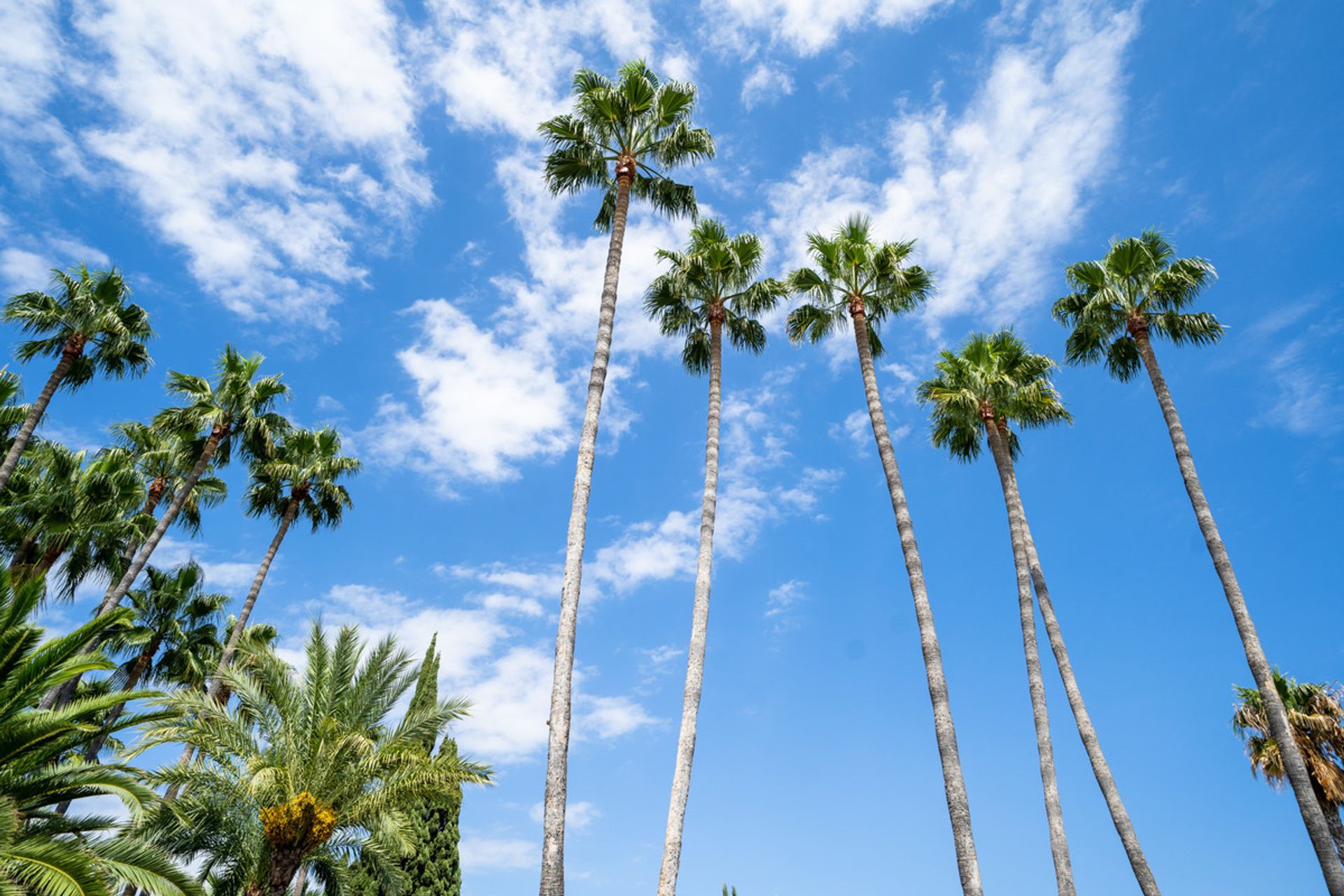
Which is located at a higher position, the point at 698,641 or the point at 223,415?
the point at 223,415

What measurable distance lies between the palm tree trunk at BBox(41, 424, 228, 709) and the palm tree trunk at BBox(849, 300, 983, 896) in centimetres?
2340

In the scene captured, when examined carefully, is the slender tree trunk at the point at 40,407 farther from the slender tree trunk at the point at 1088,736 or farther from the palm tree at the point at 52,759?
the slender tree trunk at the point at 1088,736

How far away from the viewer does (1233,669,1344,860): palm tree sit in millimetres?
23078

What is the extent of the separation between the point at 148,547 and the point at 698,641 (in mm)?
20829

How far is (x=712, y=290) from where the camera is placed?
79.9ft

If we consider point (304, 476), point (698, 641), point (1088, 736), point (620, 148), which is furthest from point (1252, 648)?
point (304, 476)

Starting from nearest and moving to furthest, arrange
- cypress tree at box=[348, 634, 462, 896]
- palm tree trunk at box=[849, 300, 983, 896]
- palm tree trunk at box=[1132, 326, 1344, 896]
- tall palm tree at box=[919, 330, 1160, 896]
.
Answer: palm tree trunk at box=[849, 300, 983, 896] → palm tree trunk at box=[1132, 326, 1344, 896] → tall palm tree at box=[919, 330, 1160, 896] → cypress tree at box=[348, 634, 462, 896]

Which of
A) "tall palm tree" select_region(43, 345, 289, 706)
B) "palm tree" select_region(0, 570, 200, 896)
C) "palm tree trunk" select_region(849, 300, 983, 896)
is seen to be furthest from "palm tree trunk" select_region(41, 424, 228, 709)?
"palm tree trunk" select_region(849, 300, 983, 896)

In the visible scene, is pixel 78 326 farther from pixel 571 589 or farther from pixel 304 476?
pixel 571 589

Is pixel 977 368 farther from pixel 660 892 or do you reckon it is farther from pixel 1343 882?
pixel 660 892

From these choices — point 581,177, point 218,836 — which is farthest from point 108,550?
point 581,177

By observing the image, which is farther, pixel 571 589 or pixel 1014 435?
pixel 1014 435

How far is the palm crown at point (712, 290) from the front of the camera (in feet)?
78.6

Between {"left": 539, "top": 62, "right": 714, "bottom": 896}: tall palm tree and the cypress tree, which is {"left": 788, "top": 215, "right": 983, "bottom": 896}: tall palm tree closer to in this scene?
{"left": 539, "top": 62, "right": 714, "bottom": 896}: tall palm tree
